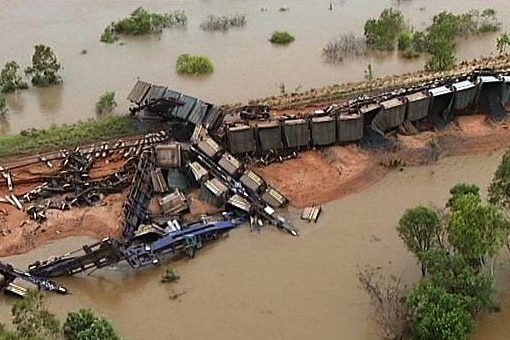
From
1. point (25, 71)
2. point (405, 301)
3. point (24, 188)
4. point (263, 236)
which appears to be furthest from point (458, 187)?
point (25, 71)

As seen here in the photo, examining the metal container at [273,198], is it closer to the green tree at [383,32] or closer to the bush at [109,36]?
the green tree at [383,32]

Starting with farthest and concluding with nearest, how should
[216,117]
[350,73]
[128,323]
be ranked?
[350,73]
[216,117]
[128,323]

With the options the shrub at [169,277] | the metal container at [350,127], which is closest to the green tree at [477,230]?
the shrub at [169,277]

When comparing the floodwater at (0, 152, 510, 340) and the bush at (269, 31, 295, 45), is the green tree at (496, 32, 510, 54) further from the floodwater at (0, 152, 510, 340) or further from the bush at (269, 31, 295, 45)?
the floodwater at (0, 152, 510, 340)

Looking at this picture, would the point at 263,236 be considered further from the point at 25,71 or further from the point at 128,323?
the point at 25,71

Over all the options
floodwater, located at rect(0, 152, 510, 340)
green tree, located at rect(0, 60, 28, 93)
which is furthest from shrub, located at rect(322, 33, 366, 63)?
green tree, located at rect(0, 60, 28, 93)

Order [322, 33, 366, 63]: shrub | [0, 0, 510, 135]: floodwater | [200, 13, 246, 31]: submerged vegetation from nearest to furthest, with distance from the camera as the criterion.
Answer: [0, 0, 510, 135]: floodwater, [322, 33, 366, 63]: shrub, [200, 13, 246, 31]: submerged vegetation

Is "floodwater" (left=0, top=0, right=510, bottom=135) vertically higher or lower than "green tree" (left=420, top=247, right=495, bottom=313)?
higher
